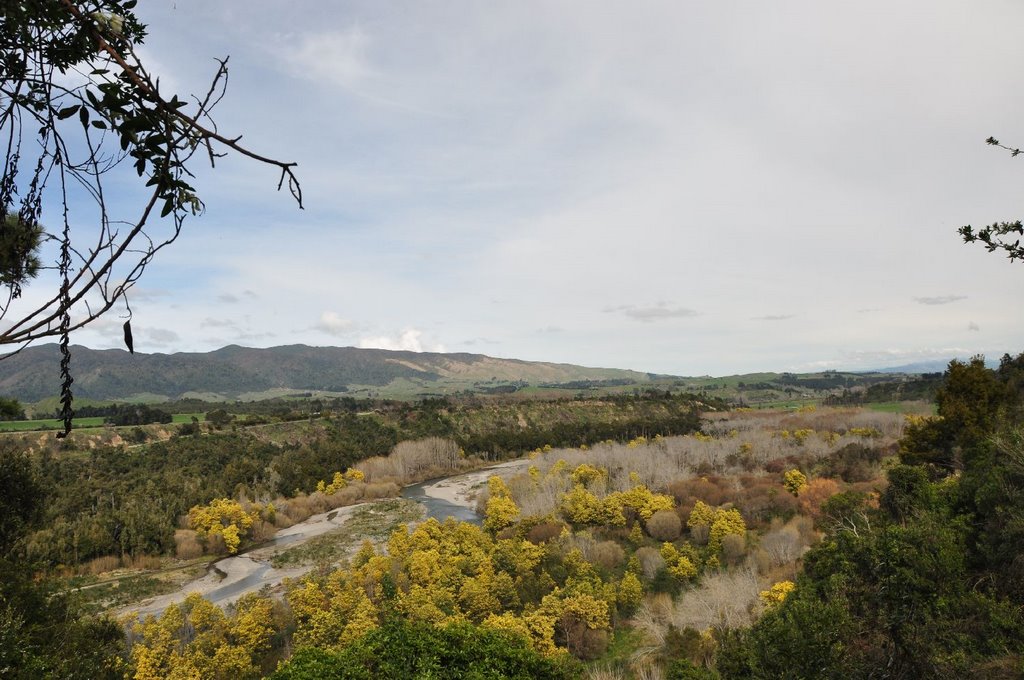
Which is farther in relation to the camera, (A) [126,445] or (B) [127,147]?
(A) [126,445]

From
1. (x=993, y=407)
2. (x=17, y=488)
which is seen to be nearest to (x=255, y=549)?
(x=17, y=488)

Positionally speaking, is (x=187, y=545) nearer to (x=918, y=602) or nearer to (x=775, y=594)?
(x=775, y=594)

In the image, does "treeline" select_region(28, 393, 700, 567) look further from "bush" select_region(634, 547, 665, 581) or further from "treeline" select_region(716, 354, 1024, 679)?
"bush" select_region(634, 547, 665, 581)

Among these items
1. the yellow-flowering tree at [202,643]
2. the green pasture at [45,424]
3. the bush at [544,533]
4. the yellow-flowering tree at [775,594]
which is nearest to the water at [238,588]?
the yellow-flowering tree at [202,643]

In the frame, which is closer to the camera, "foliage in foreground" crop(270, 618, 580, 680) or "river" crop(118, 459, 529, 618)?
"foliage in foreground" crop(270, 618, 580, 680)

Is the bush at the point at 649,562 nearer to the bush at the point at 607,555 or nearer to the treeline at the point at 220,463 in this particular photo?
the bush at the point at 607,555

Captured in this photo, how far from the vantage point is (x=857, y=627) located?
1357 cm

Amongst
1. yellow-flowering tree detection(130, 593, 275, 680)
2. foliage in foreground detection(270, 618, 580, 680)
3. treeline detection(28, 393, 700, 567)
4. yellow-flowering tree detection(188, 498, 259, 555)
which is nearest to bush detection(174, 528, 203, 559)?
treeline detection(28, 393, 700, 567)

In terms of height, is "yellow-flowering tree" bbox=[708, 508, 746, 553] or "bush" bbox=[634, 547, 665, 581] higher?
"yellow-flowering tree" bbox=[708, 508, 746, 553]

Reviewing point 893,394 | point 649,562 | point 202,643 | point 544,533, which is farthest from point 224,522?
point 893,394

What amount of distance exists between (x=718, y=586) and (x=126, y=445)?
65.2 m

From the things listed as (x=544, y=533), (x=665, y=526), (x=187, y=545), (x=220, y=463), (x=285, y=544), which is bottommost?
(x=285, y=544)

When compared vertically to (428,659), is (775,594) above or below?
below

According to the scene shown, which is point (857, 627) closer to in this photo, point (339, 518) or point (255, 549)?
→ point (255, 549)
